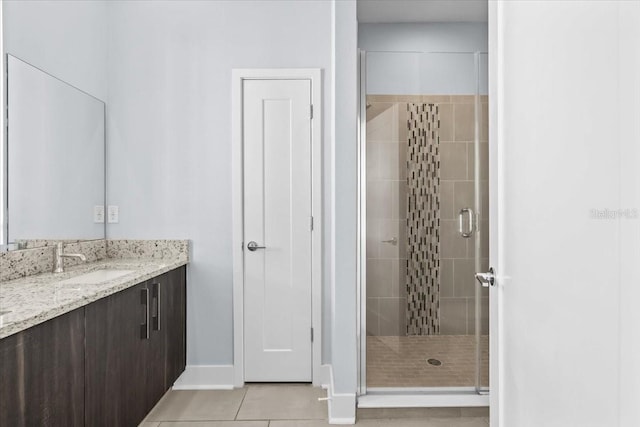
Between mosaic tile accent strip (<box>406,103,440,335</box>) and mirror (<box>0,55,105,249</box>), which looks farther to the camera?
mosaic tile accent strip (<box>406,103,440,335</box>)

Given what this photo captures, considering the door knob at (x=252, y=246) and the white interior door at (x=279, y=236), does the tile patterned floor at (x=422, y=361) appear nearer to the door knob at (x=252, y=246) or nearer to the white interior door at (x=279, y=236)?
the white interior door at (x=279, y=236)

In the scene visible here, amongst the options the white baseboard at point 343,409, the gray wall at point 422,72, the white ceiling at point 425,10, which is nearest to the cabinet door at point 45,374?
the white baseboard at point 343,409

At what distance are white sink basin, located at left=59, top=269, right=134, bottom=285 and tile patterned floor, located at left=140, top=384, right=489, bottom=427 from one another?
86cm

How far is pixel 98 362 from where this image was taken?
1.69 metres

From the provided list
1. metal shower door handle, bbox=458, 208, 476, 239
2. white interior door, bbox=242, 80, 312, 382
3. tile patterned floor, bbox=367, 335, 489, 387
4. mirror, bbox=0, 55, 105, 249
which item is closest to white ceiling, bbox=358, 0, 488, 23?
white interior door, bbox=242, 80, 312, 382

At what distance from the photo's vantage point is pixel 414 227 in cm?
259

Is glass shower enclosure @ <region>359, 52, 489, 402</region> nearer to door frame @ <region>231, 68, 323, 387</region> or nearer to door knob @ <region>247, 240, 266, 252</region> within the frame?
door frame @ <region>231, 68, 323, 387</region>

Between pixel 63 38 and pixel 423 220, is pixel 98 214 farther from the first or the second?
pixel 423 220

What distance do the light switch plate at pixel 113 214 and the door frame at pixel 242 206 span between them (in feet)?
2.59

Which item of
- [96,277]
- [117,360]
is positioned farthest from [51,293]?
[96,277]

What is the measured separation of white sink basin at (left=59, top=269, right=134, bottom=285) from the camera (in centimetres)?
201
